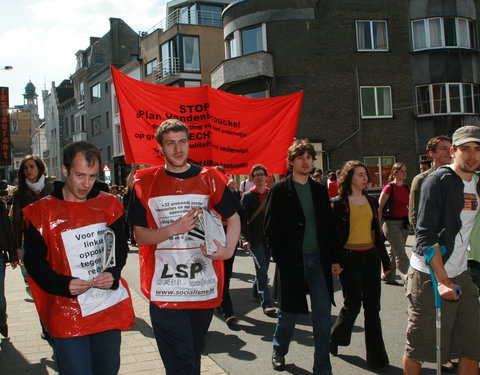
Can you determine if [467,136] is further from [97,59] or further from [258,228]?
[97,59]

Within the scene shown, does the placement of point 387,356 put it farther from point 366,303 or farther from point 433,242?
point 433,242

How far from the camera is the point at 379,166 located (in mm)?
22984

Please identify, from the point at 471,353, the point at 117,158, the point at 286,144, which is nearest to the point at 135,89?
the point at 286,144

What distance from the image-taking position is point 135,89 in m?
6.32

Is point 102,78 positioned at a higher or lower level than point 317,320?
higher

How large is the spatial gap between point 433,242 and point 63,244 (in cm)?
244

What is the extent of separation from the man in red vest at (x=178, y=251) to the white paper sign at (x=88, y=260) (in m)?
0.30

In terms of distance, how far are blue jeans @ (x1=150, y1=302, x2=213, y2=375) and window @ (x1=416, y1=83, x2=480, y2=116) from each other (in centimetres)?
2210

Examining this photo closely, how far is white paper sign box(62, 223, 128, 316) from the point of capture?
3.00 meters

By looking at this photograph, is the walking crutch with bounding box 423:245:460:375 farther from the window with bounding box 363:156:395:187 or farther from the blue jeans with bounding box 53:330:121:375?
the window with bounding box 363:156:395:187

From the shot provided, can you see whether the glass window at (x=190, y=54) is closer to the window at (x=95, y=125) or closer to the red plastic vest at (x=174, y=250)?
the window at (x=95, y=125)

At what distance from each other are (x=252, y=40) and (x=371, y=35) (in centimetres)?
560

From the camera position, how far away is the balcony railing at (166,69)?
32.0 metres

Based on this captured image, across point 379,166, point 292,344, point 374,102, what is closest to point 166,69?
point 374,102
